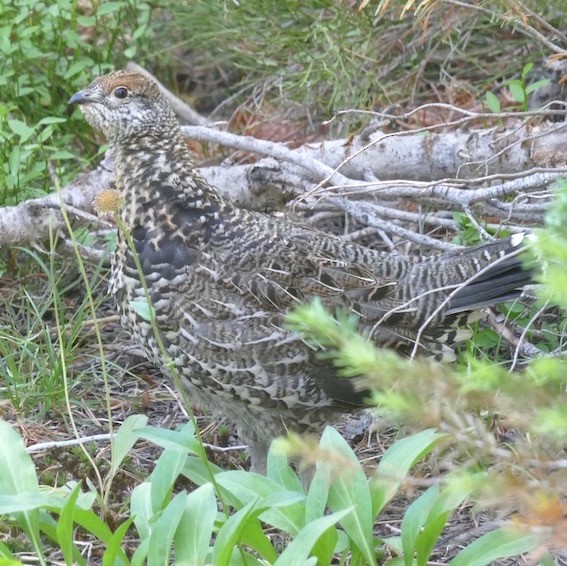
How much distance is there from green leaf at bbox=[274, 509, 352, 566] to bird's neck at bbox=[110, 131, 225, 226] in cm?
167

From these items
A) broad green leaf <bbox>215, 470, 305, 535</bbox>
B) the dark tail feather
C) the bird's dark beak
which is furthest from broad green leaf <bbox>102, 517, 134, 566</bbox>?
the bird's dark beak

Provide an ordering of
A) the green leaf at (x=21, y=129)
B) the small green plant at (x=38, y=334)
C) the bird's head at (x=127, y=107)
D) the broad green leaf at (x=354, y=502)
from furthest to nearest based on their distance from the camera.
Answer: the green leaf at (x=21, y=129) < the small green plant at (x=38, y=334) < the bird's head at (x=127, y=107) < the broad green leaf at (x=354, y=502)

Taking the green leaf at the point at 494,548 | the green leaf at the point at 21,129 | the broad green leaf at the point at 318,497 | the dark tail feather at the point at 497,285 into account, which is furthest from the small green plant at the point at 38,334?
the green leaf at the point at 494,548

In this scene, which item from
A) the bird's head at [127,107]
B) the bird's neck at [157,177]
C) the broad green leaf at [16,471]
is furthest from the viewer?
the bird's head at [127,107]

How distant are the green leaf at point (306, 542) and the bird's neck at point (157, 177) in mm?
1673

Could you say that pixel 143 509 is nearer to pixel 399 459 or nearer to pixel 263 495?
pixel 263 495

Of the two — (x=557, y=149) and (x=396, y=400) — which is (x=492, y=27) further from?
(x=396, y=400)

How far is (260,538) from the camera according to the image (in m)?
2.91

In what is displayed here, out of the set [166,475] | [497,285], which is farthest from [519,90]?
[166,475]

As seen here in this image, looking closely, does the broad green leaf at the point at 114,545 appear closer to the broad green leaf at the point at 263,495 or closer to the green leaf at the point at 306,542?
the broad green leaf at the point at 263,495

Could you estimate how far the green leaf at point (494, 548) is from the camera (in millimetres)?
2742

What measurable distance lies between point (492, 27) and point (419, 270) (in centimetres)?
252

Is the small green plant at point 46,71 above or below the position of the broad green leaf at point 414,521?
above

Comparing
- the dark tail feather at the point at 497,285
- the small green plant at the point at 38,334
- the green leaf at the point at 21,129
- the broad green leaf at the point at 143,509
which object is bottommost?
the small green plant at the point at 38,334
